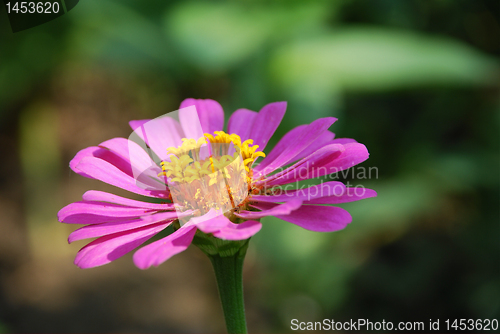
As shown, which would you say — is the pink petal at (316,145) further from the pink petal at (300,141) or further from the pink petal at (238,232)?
the pink petal at (238,232)

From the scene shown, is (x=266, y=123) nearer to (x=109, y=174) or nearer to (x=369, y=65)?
(x=109, y=174)

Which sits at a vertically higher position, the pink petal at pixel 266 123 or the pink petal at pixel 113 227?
the pink petal at pixel 266 123

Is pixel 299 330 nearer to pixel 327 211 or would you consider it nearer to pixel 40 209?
pixel 327 211

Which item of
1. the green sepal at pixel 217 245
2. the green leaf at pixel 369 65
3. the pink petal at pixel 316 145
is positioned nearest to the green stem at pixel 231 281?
the green sepal at pixel 217 245

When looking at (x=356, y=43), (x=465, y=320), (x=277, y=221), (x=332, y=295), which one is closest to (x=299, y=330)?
(x=332, y=295)
